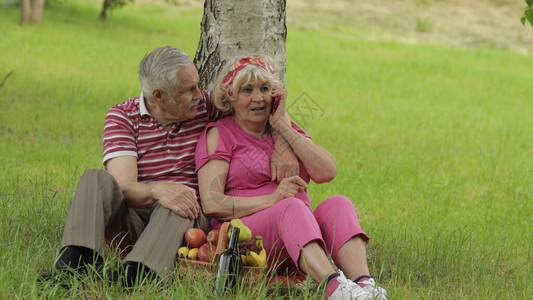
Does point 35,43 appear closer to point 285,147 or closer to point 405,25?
point 285,147

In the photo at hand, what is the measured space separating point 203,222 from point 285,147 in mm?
689

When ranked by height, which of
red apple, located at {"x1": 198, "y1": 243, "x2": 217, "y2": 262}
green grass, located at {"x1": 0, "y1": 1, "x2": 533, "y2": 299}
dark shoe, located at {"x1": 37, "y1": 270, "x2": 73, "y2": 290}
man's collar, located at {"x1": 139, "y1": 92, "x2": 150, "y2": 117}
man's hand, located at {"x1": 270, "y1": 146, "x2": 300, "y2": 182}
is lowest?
green grass, located at {"x1": 0, "y1": 1, "x2": 533, "y2": 299}

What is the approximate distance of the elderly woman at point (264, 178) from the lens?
372cm

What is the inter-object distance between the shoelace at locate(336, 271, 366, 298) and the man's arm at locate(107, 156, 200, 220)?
1.00 meters

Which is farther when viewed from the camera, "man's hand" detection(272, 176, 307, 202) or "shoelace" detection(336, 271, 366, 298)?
"man's hand" detection(272, 176, 307, 202)

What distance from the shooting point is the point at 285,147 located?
4.16 meters

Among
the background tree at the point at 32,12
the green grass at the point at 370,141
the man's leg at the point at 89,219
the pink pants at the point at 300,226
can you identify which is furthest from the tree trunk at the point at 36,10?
the pink pants at the point at 300,226

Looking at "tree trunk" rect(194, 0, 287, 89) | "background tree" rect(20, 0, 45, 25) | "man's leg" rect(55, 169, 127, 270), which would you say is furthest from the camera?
"background tree" rect(20, 0, 45, 25)

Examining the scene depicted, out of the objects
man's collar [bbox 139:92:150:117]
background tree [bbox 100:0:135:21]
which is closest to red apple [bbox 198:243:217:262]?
man's collar [bbox 139:92:150:117]

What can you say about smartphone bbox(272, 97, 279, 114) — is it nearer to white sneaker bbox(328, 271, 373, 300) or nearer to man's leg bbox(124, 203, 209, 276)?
man's leg bbox(124, 203, 209, 276)

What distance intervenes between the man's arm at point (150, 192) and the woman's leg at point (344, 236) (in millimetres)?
777

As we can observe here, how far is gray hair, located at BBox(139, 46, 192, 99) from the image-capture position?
4000 mm

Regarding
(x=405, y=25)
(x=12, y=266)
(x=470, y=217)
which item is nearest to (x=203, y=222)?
(x=12, y=266)

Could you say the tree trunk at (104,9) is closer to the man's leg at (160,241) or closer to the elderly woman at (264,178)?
the elderly woman at (264,178)
